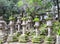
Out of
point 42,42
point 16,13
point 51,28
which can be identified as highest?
point 16,13

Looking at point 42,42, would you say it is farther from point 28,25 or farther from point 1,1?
point 1,1

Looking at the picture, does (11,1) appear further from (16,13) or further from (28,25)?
(28,25)

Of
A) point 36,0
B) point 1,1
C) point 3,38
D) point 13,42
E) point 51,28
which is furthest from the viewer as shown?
point 1,1

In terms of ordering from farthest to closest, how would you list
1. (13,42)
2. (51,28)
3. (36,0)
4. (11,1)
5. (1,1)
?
(11,1) → (1,1) → (36,0) → (13,42) → (51,28)

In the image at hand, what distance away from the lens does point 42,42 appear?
9391 mm

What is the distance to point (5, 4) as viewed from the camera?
16.7m

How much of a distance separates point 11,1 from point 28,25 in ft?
17.1

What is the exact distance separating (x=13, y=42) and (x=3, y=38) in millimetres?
993

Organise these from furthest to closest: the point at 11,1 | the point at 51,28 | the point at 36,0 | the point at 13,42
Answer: the point at 11,1 → the point at 36,0 → the point at 13,42 → the point at 51,28

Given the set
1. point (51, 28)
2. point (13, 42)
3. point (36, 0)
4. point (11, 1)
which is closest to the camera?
point (51, 28)

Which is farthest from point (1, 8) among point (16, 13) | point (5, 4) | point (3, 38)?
point (3, 38)

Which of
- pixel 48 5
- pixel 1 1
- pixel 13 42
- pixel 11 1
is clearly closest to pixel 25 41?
pixel 13 42

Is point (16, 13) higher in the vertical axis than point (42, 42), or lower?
higher

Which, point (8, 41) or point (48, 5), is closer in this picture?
point (8, 41)
